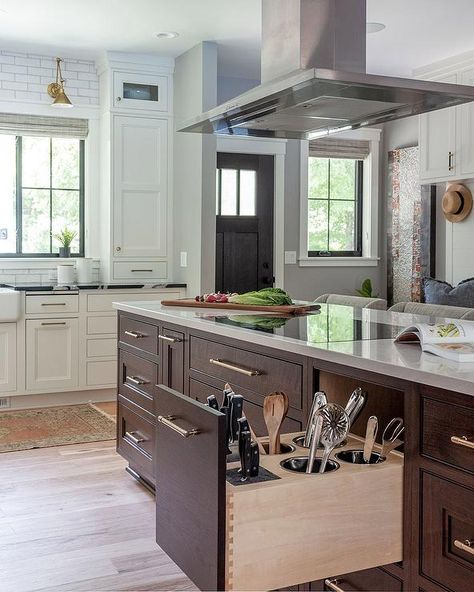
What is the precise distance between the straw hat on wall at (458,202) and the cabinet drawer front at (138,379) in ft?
11.0

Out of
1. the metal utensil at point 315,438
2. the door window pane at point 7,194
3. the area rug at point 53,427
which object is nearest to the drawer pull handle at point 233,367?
the metal utensil at point 315,438

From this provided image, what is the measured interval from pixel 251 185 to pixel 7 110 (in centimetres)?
211

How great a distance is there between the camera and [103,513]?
3.44 metres

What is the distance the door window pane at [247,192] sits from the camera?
6.71 meters

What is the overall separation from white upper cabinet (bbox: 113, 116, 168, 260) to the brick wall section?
0.44 metres

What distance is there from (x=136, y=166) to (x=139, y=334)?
276 cm

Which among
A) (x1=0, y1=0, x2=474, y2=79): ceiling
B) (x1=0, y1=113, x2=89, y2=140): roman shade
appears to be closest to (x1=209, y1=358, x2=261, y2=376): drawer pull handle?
(x1=0, y1=0, x2=474, y2=79): ceiling

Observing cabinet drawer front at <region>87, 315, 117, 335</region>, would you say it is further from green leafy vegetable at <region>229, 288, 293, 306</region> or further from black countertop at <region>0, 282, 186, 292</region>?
green leafy vegetable at <region>229, 288, 293, 306</region>

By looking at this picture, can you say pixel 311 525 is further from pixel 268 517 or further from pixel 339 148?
pixel 339 148

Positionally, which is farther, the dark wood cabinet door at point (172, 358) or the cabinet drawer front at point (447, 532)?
the dark wood cabinet door at point (172, 358)

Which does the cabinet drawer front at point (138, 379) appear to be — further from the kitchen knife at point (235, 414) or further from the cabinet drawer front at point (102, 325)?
the cabinet drawer front at point (102, 325)

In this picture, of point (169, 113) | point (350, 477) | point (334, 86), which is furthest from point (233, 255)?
point (350, 477)

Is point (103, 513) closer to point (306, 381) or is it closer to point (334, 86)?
point (306, 381)

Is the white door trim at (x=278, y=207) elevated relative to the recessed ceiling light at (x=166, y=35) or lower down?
lower down
